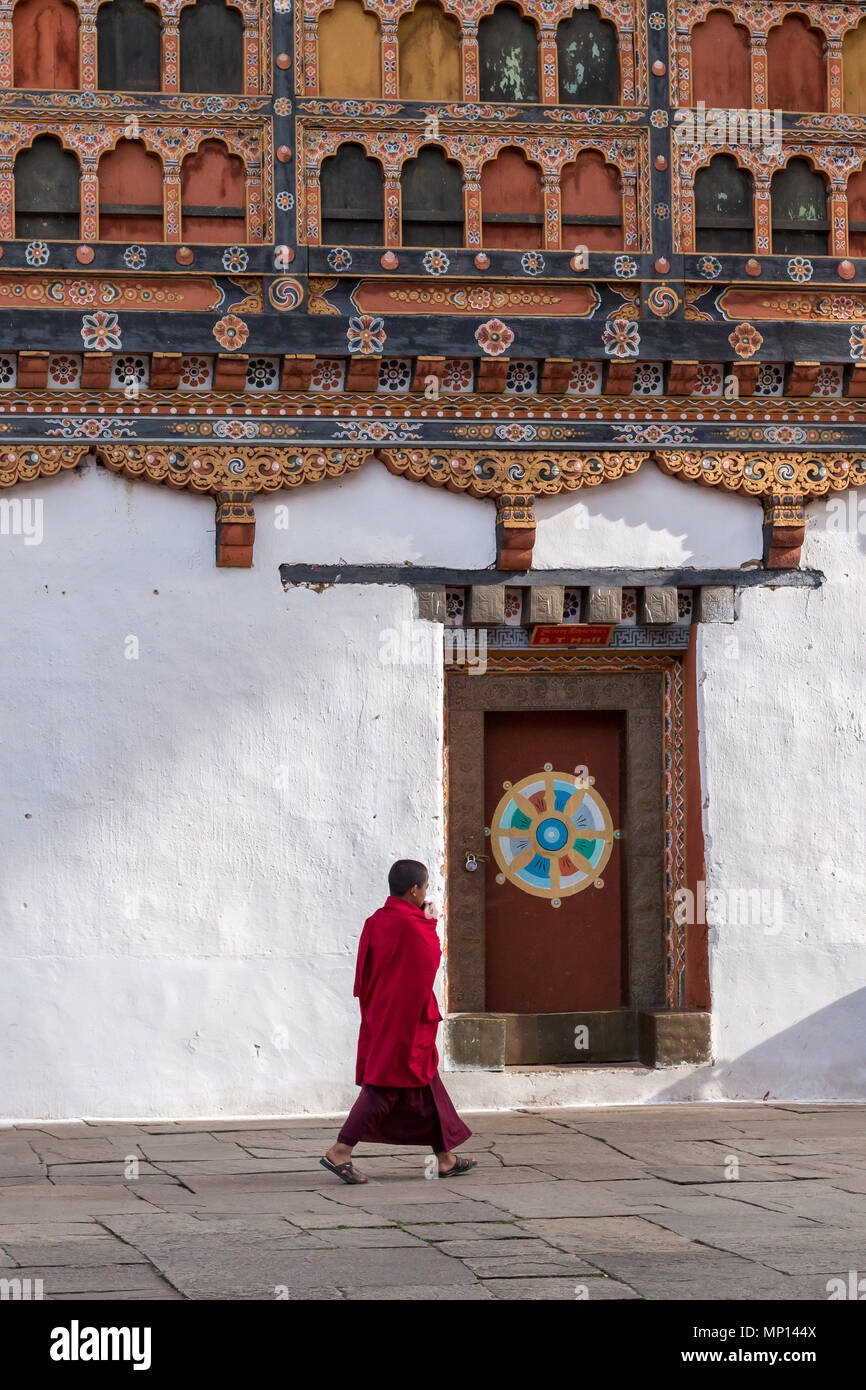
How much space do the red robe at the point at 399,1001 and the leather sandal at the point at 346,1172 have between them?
30 cm

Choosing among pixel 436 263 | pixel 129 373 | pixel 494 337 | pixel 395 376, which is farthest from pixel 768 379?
pixel 129 373

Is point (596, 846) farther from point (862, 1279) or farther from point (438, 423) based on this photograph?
point (862, 1279)

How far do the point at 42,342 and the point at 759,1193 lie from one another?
492 centimetres

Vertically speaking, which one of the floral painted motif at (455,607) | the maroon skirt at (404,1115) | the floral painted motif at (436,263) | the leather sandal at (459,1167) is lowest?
the leather sandal at (459,1167)

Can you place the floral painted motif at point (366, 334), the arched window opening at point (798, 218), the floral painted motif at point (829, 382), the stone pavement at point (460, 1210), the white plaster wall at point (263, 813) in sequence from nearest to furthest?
1. the stone pavement at point (460, 1210)
2. the white plaster wall at point (263, 813)
3. the floral painted motif at point (366, 334)
4. the floral painted motif at point (829, 382)
5. the arched window opening at point (798, 218)

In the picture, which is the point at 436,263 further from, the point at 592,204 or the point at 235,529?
the point at 235,529

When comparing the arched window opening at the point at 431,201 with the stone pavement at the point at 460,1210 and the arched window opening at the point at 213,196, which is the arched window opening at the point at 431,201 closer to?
the arched window opening at the point at 213,196

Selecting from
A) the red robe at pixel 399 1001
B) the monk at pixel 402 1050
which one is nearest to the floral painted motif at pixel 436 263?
the monk at pixel 402 1050

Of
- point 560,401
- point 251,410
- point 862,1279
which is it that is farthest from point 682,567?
point 862,1279

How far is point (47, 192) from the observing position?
847 cm

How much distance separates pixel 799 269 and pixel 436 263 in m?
1.83

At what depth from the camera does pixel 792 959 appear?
28.7 ft

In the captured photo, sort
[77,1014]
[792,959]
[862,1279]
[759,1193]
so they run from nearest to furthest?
[862,1279] → [759,1193] → [77,1014] → [792,959]

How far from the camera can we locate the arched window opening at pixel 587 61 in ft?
29.1
